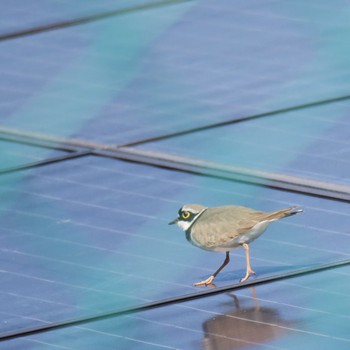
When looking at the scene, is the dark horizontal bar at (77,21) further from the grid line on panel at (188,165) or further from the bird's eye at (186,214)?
the bird's eye at (186,214)

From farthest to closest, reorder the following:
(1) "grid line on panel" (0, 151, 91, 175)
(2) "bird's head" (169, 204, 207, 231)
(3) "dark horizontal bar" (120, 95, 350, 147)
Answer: (3) "dark horizontal bar" (120, 95, 350, 147)
(1) "grid line on panel" (0, 151, 91, 175)
(2) "bird's head" (169, 204, 207, 231)

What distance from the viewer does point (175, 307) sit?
20.8ft

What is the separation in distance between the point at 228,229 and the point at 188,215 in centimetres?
27

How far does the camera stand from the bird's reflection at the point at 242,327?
19.3 ft

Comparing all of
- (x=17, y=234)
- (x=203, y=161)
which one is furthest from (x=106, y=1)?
(x=17, y=234)

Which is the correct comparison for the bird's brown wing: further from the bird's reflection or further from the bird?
the bird's reflection

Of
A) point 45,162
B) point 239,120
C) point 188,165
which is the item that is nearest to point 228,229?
point 188,165

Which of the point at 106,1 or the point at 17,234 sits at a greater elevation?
the point at 106,1

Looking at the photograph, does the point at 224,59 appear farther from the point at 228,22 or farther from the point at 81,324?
the point at 81,324

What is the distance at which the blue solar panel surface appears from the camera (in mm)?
6219

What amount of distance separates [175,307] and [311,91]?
287 cm

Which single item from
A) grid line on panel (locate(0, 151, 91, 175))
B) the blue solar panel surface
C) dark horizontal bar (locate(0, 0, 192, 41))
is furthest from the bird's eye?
dark horizontal bar (locate(0, 0, 192, 41))

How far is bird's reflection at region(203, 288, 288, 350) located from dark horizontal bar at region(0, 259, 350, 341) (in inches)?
7.5

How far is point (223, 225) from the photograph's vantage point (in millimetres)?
6523
